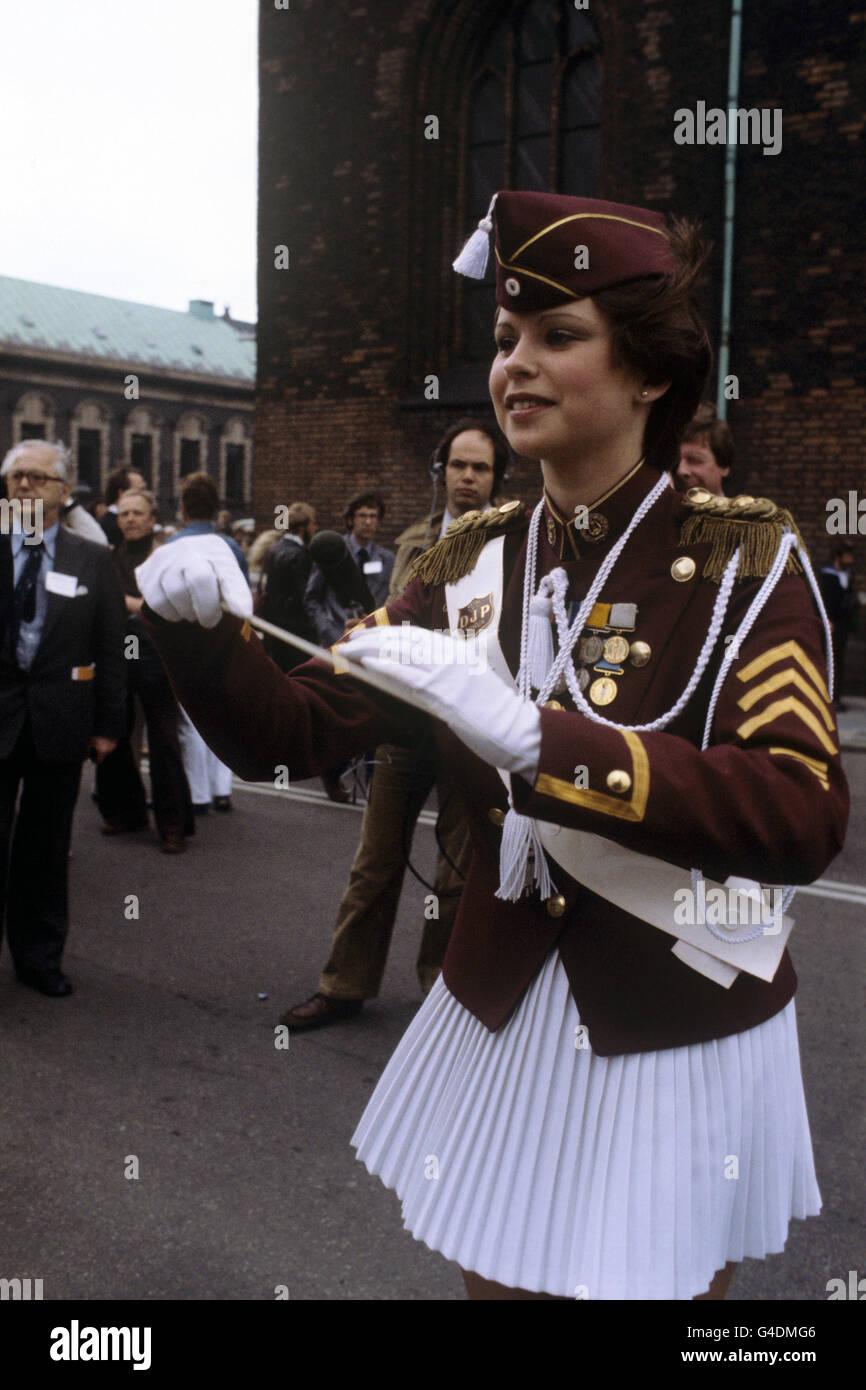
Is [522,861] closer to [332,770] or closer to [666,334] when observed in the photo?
[666,334]

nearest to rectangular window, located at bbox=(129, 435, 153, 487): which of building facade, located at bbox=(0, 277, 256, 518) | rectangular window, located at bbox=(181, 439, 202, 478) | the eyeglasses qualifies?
building facade, located at bbox=(0, 277, 256, 518)

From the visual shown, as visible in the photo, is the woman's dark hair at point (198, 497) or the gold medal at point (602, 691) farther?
the woman's dark hair at point (198, 497)

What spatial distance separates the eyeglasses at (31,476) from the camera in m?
4.57

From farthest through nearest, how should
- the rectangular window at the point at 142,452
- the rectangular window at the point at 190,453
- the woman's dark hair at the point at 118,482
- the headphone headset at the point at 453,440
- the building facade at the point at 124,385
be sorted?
the rectangular window at the point at 190,453
the rectangular window at the point at 142,452
the building facade at the point at 124,385
the woman's dark hair at the point at 118,482
the headphone headset at the point at 453,440

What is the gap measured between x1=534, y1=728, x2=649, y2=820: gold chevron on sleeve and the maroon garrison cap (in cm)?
63

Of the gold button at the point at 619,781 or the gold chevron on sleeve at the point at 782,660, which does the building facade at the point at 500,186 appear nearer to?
the gold chevron on sleeve at the point at 782,660

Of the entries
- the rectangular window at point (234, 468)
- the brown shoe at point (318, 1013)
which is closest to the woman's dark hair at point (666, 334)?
the brown shoe at point (318, 1013)

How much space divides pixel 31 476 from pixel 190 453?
44.5 meters

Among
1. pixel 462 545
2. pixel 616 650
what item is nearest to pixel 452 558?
pixel 462 545

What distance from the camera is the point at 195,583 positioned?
146 cm

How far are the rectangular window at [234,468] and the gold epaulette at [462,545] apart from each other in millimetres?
47552

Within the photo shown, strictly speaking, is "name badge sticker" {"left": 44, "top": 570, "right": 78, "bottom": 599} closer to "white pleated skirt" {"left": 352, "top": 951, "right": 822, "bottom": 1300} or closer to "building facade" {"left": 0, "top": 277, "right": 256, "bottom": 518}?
"white pleated skirt" {"left": 352, "top": 951, "right": 822, "bottom": 1300}
